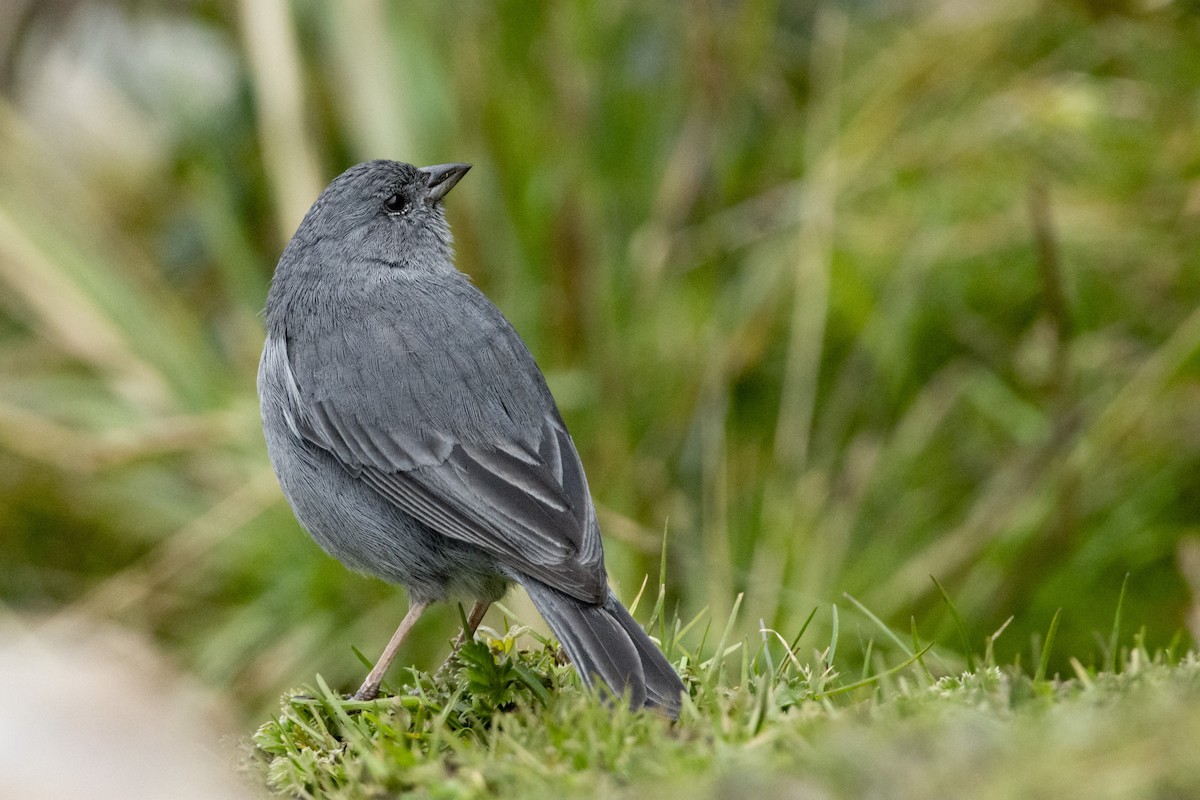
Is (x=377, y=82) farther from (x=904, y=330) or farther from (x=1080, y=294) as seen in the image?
(x=1080, y=294)

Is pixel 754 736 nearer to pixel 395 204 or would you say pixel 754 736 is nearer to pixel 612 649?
pixel 612 649

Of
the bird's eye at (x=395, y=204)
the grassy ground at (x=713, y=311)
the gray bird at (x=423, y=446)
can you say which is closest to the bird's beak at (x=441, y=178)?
the bird's eye at (x=395, y=204)

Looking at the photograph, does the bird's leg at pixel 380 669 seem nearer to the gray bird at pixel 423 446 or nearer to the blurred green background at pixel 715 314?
the gray bird at pixel 423 446

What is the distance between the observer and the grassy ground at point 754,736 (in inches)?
66.6

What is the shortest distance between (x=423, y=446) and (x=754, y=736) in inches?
54.4

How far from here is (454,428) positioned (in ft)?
11.0

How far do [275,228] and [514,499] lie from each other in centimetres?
374

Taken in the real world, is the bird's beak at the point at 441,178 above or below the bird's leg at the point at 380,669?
above

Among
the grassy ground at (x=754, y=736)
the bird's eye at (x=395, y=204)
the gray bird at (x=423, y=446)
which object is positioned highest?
the bird's eye at (x=395, y=204)

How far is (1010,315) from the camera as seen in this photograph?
5.79 metres

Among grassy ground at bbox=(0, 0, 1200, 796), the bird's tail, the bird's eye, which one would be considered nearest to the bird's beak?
the bird's eye

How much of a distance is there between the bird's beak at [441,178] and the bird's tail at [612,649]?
5.46ft

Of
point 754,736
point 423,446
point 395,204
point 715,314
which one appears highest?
point 395,204

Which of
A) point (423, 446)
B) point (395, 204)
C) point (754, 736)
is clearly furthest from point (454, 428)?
point (754, 736)
